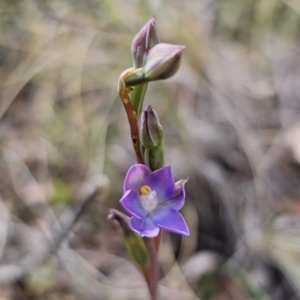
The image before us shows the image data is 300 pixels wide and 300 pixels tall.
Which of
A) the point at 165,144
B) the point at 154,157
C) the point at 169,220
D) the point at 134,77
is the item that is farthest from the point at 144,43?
the point at 165,144

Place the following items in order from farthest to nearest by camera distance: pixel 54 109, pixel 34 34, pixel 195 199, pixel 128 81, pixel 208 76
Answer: pixel 34 34, pixel 54 109, pixel 208 76, pixel 195 199, pixel 128 81

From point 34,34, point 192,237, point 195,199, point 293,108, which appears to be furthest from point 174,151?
point 34,34

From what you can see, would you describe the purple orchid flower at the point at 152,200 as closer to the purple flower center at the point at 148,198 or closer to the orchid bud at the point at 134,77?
the purple flower center at the point at 148,198

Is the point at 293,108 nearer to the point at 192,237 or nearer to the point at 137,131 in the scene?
the point at 192,237

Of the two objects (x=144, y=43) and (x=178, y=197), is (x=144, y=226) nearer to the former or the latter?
(x=178, y=197)

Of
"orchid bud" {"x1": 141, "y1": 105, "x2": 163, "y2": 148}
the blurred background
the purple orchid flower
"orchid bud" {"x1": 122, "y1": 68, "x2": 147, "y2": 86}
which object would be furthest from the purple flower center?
the blurred background

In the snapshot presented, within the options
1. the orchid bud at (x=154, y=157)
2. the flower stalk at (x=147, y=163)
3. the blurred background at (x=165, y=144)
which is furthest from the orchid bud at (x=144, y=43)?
the blurred background at (x=165, y=144)

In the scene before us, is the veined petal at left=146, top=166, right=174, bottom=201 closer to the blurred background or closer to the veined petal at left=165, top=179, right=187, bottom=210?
the veined petal at left=165, top=179, right=187, bottom=210
